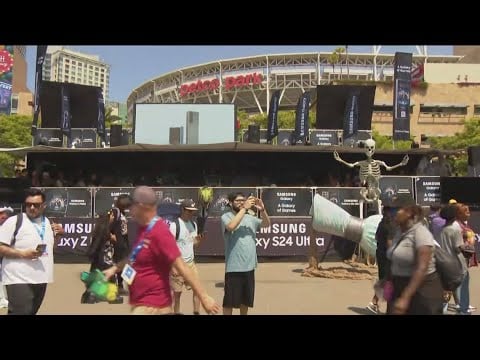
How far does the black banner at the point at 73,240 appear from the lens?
14188 millimetres

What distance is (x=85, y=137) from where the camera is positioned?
69.4 ft

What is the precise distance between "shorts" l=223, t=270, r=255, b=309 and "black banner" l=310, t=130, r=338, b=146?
51.0 feet

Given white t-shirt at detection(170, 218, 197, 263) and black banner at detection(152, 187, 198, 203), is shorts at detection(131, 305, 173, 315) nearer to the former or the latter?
white t-shirt at detection(170, 218, 197, 263)

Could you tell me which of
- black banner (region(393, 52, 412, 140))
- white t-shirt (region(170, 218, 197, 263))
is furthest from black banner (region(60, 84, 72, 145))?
white t-shirt (region(170, 218, 197, 263))

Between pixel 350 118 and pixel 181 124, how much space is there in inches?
250

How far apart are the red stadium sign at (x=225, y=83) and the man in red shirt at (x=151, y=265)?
8400 cm

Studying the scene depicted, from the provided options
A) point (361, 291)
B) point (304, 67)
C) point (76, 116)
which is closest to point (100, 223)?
point (361, 291)

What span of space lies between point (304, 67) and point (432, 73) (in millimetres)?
20557

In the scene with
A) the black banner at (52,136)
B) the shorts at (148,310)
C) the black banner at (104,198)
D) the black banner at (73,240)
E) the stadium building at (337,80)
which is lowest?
the black banner at (73,240)

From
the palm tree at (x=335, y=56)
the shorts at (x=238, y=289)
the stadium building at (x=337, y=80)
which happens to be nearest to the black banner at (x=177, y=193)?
the shorts at (x=238, y=289)

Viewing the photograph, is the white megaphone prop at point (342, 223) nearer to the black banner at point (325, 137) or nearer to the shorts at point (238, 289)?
the shorts at point (238, 289)

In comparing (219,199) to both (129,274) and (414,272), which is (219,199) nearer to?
(414,272)
